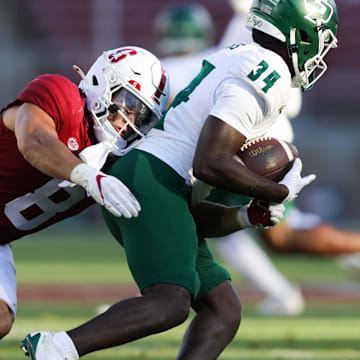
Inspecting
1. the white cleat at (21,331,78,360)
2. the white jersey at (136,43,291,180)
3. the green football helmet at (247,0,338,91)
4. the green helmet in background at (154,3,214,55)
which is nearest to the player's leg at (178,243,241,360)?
the white jersey at (136,43,291,180)

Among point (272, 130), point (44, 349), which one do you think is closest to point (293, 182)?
point (44, 349)

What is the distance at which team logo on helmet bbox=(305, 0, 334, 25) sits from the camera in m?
3.39

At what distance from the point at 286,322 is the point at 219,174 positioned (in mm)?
2886

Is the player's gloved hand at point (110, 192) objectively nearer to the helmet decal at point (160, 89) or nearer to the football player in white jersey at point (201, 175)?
the football player in white jersey at point (201, 175)

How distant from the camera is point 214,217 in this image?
3.55 meters

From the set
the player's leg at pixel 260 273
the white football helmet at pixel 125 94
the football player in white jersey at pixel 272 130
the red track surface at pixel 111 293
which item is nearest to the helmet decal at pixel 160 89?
the white football helmet at pixel 125 94

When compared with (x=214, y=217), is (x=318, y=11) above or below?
above

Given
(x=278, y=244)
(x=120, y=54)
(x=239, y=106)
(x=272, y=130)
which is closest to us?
(x=239, y=106)

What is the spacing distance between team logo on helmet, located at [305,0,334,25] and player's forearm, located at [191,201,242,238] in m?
0.81

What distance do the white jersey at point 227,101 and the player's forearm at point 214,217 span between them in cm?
24

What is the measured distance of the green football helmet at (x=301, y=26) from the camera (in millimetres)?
3379

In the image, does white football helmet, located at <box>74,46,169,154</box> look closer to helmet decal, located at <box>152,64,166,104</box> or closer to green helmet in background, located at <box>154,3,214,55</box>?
helmet decal, located at <box>152,64,166,104</box>

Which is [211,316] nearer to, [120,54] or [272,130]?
[120,54]

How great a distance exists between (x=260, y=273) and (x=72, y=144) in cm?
292
